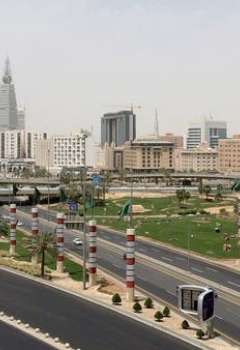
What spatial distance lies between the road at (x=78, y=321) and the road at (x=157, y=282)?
783cm

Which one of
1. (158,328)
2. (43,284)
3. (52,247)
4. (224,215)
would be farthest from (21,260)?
(224,215)

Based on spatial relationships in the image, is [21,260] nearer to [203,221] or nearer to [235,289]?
[235,289]

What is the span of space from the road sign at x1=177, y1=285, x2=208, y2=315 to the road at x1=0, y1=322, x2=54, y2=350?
1266cm

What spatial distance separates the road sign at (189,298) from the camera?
55406 millimetres

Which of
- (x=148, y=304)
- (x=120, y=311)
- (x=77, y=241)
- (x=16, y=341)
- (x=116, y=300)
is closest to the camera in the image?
(x=16, y=341)

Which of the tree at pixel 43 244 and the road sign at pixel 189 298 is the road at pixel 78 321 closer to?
the road sign at pixel 189 298

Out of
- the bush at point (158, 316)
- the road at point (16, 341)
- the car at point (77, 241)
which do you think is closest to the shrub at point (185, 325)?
the bush at point (158, 316)

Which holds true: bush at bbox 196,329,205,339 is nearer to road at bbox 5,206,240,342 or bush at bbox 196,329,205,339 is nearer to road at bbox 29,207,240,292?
road at bbox 5,206,240,342

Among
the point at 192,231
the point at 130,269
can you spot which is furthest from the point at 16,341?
the point at 192,231

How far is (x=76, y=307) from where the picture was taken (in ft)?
204

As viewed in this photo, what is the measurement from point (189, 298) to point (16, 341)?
1460 cm

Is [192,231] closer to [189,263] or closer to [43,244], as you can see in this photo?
[189,263]

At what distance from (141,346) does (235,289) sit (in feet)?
90.3

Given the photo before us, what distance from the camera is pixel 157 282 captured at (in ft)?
257
